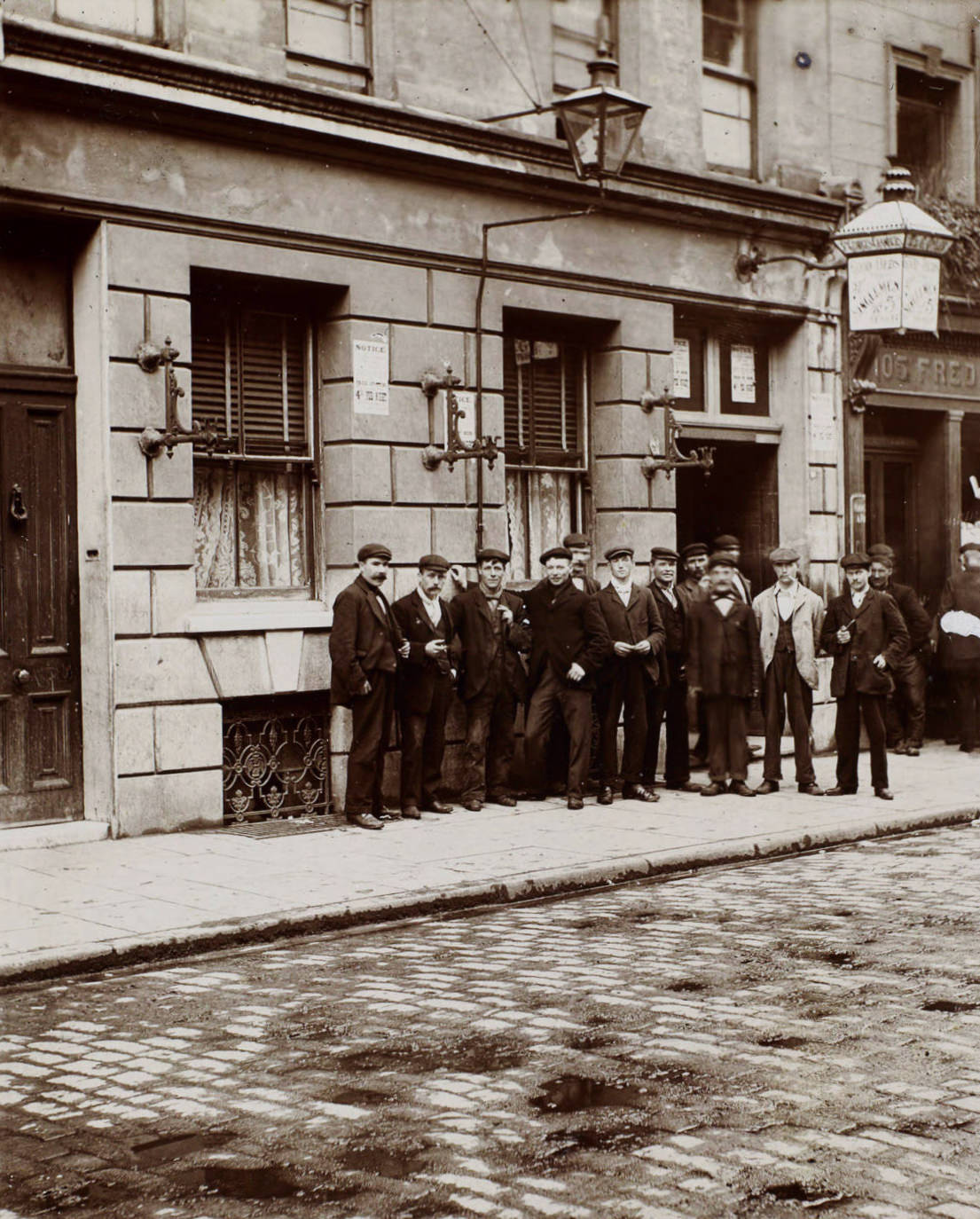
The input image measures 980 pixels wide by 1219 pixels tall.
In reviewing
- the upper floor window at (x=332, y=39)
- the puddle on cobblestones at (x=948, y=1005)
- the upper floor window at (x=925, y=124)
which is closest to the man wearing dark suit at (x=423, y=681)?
the upper floor window at (x=332, y=39)

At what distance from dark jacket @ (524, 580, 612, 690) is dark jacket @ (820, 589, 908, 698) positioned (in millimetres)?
1987

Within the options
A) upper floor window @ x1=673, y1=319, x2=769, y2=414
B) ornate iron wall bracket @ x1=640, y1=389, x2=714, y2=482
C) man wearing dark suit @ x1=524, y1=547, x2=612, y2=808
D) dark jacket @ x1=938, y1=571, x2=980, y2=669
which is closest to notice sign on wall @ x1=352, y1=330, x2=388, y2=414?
man wearing dark suit @ x1=524, y1=547, x2=612, y2=808

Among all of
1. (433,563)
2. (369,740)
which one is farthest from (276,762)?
(433,563)

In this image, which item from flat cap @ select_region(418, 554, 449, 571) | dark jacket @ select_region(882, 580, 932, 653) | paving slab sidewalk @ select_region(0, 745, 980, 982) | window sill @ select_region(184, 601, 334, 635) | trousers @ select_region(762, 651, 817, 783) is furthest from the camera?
dark jacket @ select_region(882, 580, 932, 653)

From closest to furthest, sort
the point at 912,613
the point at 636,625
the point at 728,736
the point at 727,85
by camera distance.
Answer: the point at 636,625 < the point at 728,736 < the point at 727,85 < the point at 912,613

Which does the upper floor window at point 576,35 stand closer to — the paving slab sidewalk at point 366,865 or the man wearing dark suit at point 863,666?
→ the man wearing dark suit at point 863,666

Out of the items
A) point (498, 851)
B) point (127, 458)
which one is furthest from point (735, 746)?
point (127, 458)

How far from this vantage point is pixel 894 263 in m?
15.9

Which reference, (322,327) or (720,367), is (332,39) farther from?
(720,367)

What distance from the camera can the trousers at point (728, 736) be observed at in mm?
13898

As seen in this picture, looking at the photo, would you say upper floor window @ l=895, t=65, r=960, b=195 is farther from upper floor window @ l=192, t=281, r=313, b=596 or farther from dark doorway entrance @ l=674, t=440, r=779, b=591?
upper floor window @ l=192, t=281, r=313, b=596

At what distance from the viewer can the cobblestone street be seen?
4.69m

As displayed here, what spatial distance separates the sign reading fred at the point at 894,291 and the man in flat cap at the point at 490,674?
17.0 feet

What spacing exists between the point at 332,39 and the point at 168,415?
141 inches
